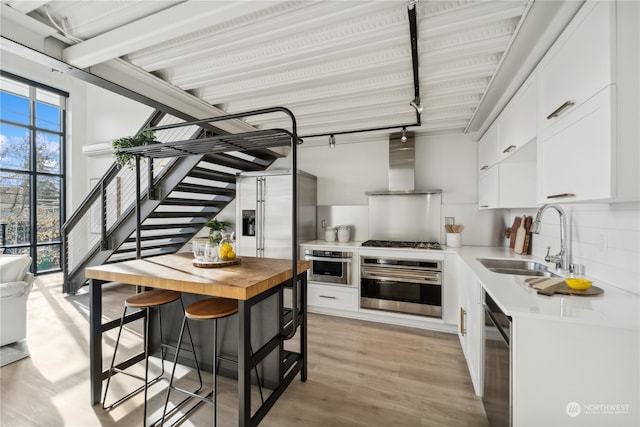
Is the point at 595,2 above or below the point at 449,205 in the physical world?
above

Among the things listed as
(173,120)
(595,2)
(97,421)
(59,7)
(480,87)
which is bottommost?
(97,421)

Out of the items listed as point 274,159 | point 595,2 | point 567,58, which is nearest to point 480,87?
point 567,58

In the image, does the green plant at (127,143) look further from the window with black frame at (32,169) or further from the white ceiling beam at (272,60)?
the window with black frame at (32,169)

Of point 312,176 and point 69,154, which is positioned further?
point 69,154

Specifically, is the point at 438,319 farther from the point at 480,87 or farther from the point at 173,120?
the point at 173,120

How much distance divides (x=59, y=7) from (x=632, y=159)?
3.28 metres

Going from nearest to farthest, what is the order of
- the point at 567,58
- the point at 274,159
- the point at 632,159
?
the point at 632,159, the point at 567,58, the point at 274,159

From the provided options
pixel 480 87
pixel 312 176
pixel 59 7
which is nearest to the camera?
pixel 59 7

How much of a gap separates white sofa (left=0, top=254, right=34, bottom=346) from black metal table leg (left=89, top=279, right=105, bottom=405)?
1.59 metres

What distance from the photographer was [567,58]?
4.74ft

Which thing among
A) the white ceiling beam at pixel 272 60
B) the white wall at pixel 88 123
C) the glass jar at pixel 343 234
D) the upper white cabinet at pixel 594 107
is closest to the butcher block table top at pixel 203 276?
the white ceiling beam at pixel 272 60

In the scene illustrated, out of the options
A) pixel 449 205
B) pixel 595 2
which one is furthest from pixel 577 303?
pixel 449 205

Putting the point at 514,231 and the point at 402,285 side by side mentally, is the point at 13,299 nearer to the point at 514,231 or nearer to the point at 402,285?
the point at 402,285

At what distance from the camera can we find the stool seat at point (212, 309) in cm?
166
